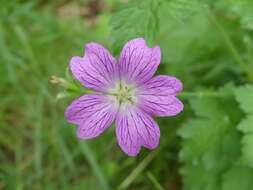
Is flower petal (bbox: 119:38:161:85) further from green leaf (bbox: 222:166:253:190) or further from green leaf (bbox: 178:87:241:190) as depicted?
green leaf (bbox: 222:166:253:190)

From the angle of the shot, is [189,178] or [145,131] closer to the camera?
[145,131]

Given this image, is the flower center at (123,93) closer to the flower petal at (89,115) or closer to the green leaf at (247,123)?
the flower petal at (89,115)

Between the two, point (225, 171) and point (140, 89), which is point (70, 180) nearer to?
point (225, 171)

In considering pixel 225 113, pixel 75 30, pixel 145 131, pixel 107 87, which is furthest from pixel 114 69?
pixel 75 30

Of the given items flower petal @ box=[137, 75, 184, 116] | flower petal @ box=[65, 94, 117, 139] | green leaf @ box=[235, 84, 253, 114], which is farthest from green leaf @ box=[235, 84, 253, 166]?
flower petal @ box=[65, 94, 117, 139]

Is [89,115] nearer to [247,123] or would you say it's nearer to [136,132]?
[136,132]

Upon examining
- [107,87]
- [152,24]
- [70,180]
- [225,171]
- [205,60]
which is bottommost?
[70,180]

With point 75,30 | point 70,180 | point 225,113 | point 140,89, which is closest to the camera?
point 140,89
